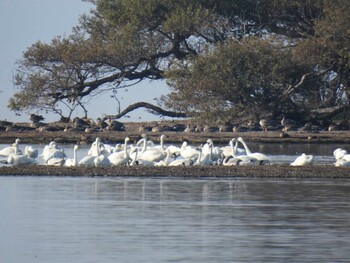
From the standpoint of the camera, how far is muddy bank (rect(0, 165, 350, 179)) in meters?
28.4

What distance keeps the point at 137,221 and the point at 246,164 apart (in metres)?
13.1

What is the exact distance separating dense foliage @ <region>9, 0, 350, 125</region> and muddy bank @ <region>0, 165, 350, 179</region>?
20.0m

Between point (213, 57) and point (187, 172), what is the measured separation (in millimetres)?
22041

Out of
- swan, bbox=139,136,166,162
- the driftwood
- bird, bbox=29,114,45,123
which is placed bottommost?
swan, bbox=139,136,166,162

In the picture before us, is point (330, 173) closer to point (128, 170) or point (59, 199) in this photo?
point (128, 170)

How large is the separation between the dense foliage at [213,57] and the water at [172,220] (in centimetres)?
2293

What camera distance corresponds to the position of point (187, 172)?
28.9m

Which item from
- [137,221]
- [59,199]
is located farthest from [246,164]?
[137,221]

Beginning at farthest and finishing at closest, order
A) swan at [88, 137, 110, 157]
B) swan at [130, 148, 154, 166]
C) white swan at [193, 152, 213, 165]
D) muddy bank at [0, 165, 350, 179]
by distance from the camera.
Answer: swan at [88, 137, 110, 157]
swan at [130, 148, 154, 166]
white swan at [193, 152, 213, 165]
muddy bank at [0, 165, 350, 179]

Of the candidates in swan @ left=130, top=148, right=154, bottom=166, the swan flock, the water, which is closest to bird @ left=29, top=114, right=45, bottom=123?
the swan flock

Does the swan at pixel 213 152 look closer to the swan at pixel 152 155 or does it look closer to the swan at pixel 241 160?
the swan at pixel 241 160

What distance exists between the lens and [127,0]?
54.7m

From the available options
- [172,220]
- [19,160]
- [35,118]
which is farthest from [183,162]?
[35,118]

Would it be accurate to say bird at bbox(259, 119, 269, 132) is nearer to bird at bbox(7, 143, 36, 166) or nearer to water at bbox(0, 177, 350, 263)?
bird at bbox(7, 143, 36, 166)
